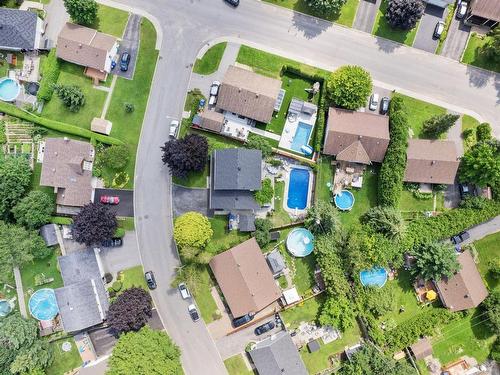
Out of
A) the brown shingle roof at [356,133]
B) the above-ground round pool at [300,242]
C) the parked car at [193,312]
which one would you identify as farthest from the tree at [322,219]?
the parked car at [193,312]

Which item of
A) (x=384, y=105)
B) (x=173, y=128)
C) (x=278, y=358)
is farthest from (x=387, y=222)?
(x=173, y=128)

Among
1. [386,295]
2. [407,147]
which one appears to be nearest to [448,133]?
[407,147]

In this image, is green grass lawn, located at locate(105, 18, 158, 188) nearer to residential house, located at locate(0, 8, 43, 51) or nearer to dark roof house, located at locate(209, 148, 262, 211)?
dark roof house, located at locate(209, 148, 262, 211)

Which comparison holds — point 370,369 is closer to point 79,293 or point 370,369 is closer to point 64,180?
point 79,293

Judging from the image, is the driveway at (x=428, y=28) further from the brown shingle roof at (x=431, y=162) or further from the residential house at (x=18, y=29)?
the residential house at (x=18, y=29)

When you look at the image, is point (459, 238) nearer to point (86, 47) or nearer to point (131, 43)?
point (131, 43)

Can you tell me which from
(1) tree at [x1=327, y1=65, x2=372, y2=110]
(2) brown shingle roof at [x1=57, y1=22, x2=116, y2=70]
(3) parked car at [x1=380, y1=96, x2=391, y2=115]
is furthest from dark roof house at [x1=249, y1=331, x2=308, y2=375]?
(2) brown shingle roof at [x1=57, y1=22, x2=116, y2=70]
